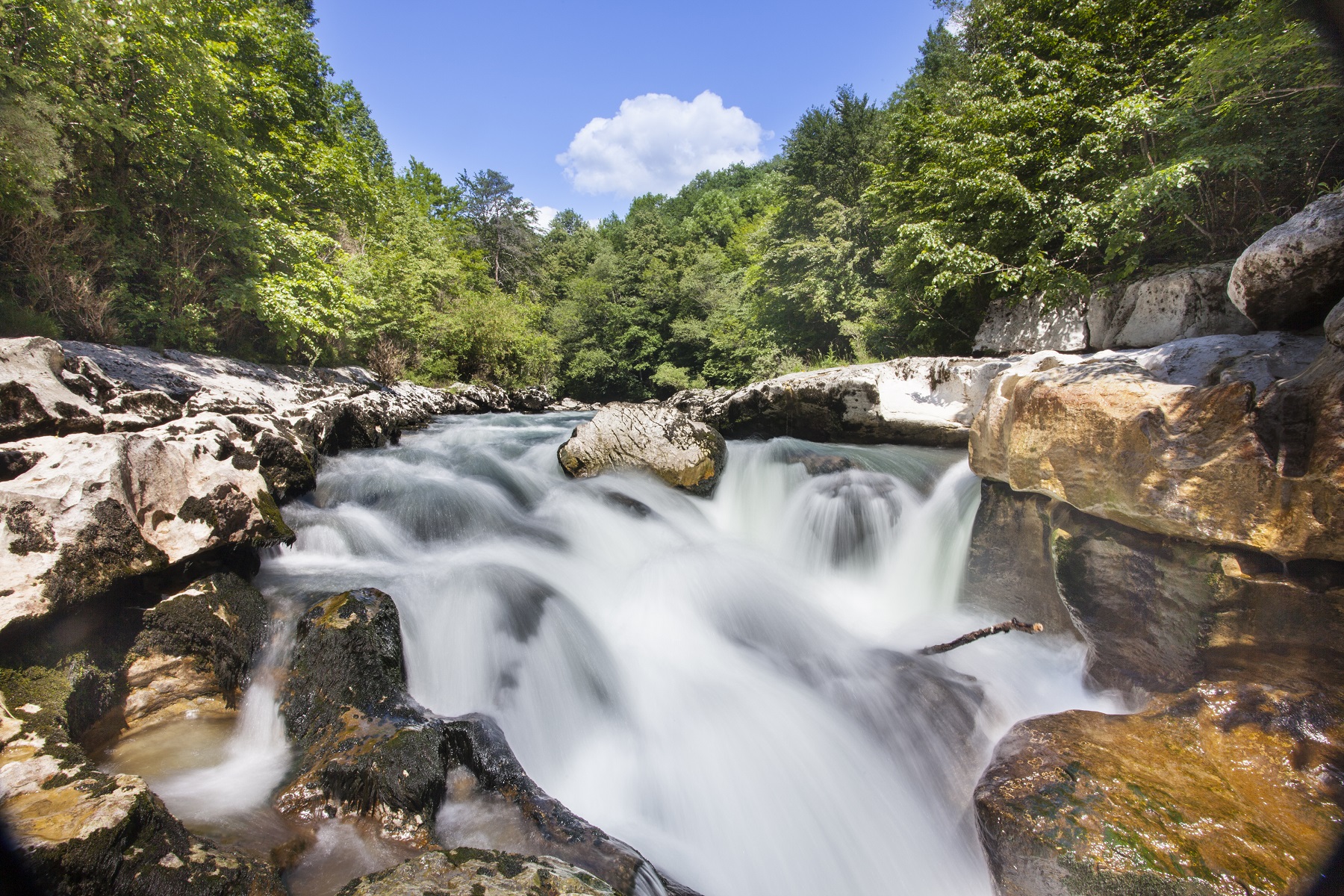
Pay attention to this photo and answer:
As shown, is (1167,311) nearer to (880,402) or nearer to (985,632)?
(880,402)

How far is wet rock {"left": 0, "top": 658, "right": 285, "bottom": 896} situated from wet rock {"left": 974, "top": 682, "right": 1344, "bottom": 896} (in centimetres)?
360

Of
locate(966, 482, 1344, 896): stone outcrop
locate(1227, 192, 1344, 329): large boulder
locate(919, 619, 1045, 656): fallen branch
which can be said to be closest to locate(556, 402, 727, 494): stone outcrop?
locate(919, 619, 1045, 656): fallen branch

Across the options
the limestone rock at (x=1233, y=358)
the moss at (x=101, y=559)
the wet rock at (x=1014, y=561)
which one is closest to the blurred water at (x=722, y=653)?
the wet rock at (x=1014, y=561)

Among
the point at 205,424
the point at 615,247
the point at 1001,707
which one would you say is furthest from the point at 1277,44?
the point at 615,247

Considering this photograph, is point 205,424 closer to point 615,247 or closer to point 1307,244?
point 1307,244

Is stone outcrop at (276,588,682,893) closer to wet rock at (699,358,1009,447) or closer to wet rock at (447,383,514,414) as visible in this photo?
wet rock at (699,358,1009,447)

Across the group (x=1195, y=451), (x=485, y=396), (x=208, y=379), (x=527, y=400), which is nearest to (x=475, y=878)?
(x=1195, y=451)

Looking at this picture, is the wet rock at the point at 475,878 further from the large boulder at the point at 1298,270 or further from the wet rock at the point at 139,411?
the large boulder at the point at 1298,270

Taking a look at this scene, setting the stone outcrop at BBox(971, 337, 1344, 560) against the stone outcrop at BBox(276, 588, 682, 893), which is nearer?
the stone outcrop at BBox(276, 588, 682, 893)

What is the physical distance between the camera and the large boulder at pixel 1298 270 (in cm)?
343

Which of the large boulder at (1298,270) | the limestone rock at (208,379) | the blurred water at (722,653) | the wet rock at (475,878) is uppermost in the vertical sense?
the large boulder at (1298,270)

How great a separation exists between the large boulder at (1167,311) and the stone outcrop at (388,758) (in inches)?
325

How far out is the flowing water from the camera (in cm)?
302

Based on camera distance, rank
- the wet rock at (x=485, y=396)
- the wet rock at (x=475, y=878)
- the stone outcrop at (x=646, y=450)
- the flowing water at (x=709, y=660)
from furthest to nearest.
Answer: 1. the wet rock at (x=485, y=396)
2. the stone outcrop at (x=646, y=450)
3. the flowing water at (x=709, y=660)
4. the wet rock at (x=475, y=878)
